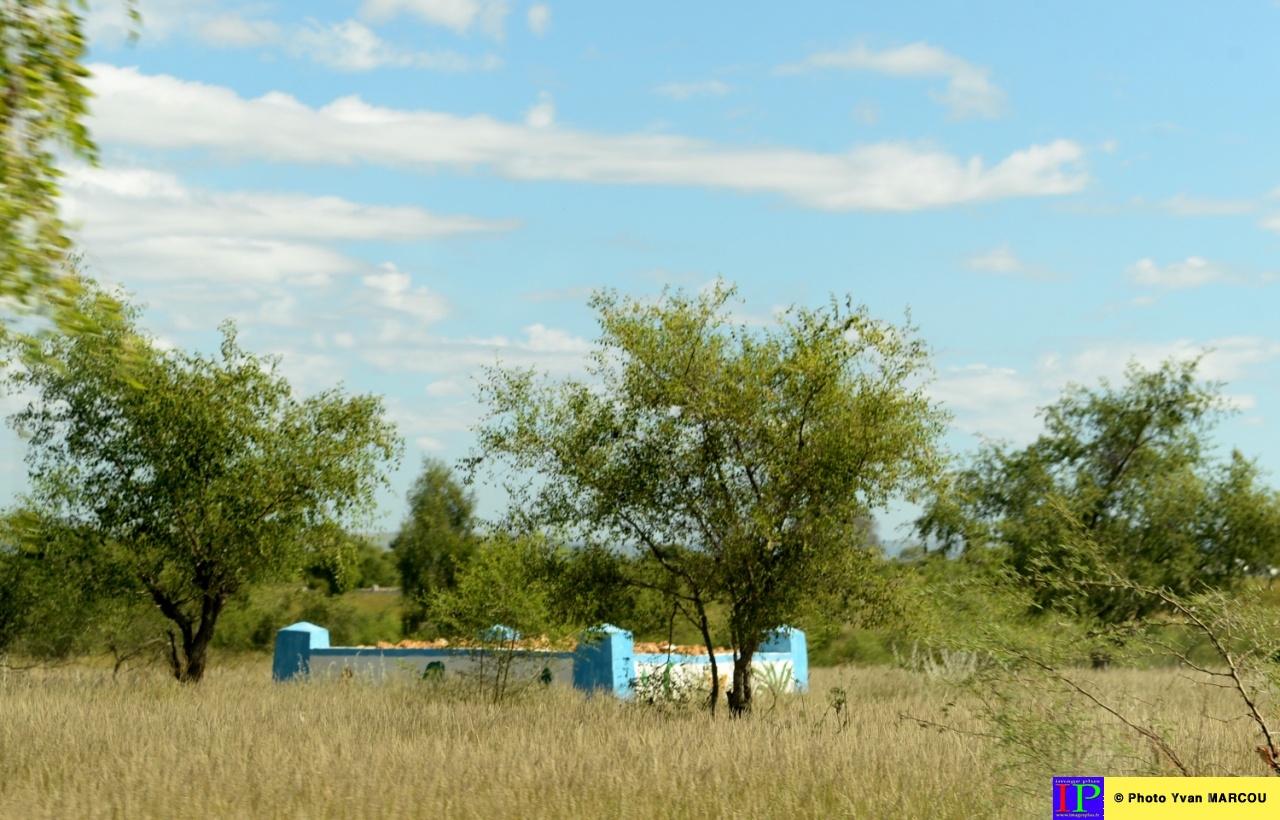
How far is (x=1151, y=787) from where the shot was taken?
9305 millimetres

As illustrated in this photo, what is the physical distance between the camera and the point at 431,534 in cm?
5303

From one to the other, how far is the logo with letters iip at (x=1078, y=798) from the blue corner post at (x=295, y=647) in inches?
832

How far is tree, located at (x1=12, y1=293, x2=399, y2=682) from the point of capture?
2203 cm

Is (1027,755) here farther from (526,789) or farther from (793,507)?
(793,507)

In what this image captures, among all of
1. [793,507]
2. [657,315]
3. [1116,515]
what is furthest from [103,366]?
[1116,515]

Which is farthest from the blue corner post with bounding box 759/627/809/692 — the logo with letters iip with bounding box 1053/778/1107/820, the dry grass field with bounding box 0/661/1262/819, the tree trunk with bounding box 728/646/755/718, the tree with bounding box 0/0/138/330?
the tree with bounding box 0/0/138/330

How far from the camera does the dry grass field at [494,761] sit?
1005 cm

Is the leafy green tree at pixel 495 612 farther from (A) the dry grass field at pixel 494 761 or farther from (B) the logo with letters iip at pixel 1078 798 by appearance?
(B) the logo with letters iip at pixel 1078 798

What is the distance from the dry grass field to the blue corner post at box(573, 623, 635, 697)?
3.80 m

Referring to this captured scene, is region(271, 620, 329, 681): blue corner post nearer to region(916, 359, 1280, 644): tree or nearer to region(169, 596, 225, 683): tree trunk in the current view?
region(169, 596, 225, 683): tree trunk

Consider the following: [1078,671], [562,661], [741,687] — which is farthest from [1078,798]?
[562,661]

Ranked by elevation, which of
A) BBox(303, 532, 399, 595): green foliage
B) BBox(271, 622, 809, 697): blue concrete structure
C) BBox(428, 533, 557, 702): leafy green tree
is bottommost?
BBox(271, 622, 809, 697): blue concrete structure

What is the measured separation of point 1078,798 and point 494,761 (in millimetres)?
5363

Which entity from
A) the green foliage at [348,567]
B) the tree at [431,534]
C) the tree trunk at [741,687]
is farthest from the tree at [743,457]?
the tree at [431,534]
